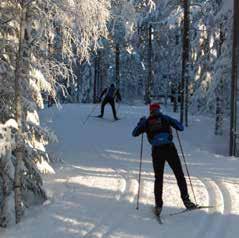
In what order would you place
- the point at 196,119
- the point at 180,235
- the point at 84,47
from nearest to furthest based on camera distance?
the point at 180,235
the point at 84,47
the point at 196,119

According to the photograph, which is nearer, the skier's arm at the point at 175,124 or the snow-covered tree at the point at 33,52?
the snow-covered tree at the point at 33,52

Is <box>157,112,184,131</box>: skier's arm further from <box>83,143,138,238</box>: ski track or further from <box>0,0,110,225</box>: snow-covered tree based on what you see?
<box>0,0,110,225</box>: snow-covered tree

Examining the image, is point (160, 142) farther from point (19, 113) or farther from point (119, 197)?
point (19, 113)

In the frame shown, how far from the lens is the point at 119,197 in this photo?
508 inches

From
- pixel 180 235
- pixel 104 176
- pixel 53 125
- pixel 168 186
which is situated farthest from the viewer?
pixel 53 125

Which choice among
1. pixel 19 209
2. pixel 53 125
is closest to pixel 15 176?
pixel 19 209

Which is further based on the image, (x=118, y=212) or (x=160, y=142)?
(x=118, y=212)

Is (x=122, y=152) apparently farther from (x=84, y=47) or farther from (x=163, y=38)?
(x=163, y=38)

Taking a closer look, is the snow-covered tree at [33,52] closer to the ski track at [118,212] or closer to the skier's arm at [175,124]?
the ski track at [118,212]

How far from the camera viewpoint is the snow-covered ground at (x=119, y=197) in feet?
34.5

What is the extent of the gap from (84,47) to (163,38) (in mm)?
37806

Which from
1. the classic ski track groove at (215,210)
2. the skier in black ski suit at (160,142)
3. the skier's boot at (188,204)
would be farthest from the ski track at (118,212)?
the classic ski track groove at (215,210)

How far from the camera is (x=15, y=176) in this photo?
1124 centimetres

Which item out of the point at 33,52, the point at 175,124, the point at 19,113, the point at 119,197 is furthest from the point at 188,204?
the point at 33,52
